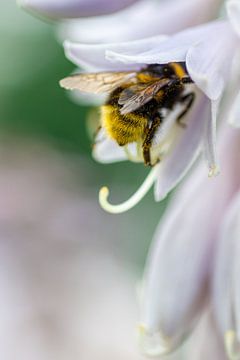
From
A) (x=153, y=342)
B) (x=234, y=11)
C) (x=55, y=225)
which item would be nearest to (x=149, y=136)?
(x=234, y=11)

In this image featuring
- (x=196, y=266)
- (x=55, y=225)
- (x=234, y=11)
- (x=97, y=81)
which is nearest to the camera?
(x=234, y=11)

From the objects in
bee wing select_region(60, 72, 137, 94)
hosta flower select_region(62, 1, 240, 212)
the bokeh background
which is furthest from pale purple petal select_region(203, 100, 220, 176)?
the bokeh background

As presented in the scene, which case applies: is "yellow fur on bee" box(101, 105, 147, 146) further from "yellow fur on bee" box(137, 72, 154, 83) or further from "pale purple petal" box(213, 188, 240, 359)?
"pale purple petal" box(213, 188, 240, 359)

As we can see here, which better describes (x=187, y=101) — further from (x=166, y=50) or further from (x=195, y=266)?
(x=195, y=266)

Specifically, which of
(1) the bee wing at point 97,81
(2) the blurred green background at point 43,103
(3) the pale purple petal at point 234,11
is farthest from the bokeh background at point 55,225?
(3) the pale purple petal at point 234,11

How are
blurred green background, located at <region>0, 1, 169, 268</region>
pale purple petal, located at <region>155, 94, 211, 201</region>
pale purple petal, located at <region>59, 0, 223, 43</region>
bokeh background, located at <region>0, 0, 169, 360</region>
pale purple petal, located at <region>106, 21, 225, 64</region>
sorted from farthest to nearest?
1. blurred green background, located at <region>0, 1, 169, 268</region>
2. bokeh background, located at <region>0, 0, 169, 360</region>
3. pale purple petal, located at <region>59, 0, 223, 43</region>
4. pale purple petal, located at <region>155, 94, 211, 201</region>
5. pale purple petal, located at <region>106, 21, 225, 64</region>

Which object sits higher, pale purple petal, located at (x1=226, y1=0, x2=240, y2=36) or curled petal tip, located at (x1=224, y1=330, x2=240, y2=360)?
pale purple petal, located at (x1=226, y1=0, x2=240, y2=36)
